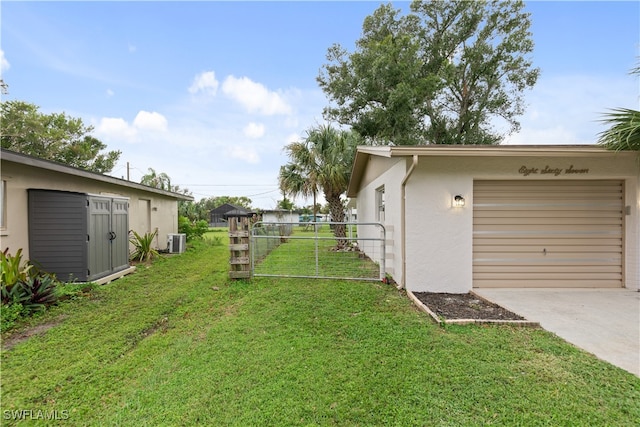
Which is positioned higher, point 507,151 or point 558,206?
point 507,151

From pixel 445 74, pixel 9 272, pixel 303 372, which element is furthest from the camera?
pixel 445 74

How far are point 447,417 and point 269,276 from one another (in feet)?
15.9

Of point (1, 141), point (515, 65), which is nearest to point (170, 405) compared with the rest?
point (515, 65)

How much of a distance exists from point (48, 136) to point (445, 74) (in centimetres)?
2679

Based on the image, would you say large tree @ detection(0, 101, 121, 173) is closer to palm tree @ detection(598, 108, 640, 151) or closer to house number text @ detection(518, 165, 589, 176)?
house number text @ detection(518, 165, 589, 176)

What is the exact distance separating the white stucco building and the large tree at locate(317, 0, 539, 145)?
9.56m

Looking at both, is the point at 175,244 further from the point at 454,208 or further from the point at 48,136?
the point at 48,136

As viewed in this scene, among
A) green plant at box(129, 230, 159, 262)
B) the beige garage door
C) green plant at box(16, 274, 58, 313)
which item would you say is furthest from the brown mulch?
green plant at box(129, 230, 159, 262)

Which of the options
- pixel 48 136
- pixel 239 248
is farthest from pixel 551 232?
pixel 48 136

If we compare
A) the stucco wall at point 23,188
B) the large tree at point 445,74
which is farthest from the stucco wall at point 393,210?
the large tree at point 445,74

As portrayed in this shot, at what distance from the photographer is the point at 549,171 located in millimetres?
5289

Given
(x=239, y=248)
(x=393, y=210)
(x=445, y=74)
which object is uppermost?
(x=445, y=74)

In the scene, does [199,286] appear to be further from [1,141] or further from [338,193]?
[1,141]

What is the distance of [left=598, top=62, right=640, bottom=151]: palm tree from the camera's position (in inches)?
175
